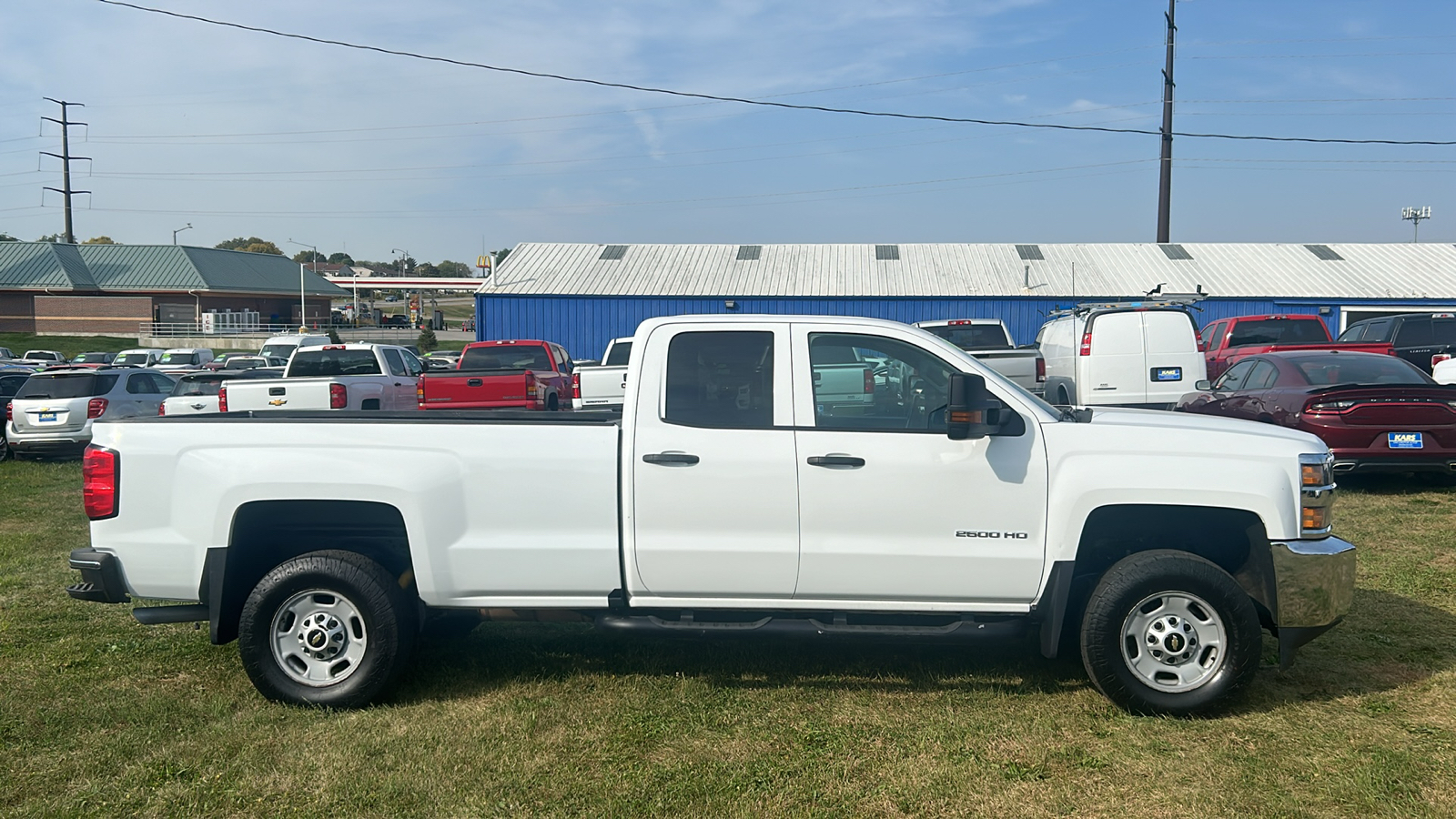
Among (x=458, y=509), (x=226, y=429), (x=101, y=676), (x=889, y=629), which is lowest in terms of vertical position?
(x=101, y=676)

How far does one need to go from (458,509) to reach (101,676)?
2433 millimetres

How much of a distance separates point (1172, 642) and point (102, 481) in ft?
17.1

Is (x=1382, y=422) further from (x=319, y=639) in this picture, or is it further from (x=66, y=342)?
(x=66, y=342)

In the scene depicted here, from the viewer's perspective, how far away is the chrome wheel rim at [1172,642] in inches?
196

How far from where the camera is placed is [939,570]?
16.4 feet

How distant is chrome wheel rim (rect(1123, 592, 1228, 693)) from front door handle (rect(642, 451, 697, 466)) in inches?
85.8

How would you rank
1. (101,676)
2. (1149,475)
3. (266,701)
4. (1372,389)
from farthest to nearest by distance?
(1372,389) < (101,676) < (266,701) < (1149,475)

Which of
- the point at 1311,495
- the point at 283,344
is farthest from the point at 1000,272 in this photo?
the point at 1311,495

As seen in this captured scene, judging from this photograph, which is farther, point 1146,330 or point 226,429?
point 1146,330

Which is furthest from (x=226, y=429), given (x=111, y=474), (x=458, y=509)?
(x=458, y=509)

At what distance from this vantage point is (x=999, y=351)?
16172 mm

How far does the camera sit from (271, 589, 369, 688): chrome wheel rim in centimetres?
522

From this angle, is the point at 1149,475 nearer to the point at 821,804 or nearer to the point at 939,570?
the point at 939,570

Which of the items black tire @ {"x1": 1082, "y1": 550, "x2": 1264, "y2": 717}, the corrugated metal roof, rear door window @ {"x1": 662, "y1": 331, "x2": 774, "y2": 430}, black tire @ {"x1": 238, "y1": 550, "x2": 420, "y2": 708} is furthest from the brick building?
black tire @ {"x1": 1082, "y1": 550, "x2": 1264, "y2": 717}
